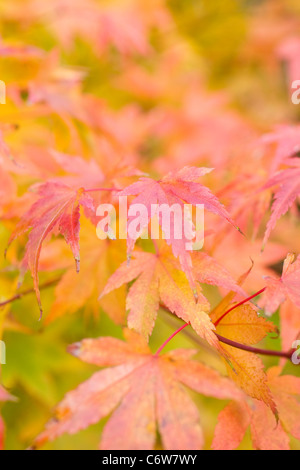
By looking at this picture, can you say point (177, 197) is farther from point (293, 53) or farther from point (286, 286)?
point (293, 53)

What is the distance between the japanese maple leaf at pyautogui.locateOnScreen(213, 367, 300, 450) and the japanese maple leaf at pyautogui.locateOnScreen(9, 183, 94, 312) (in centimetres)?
26

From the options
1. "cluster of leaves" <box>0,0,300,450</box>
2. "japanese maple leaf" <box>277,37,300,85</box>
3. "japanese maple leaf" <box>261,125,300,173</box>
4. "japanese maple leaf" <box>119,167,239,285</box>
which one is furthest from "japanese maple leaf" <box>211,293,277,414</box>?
"japanese maple leaf" <box>277,37,300,85</box>

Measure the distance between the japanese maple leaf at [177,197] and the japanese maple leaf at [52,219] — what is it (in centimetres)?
6

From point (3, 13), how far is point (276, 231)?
115 centimetres

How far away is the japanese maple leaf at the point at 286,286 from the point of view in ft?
1.74

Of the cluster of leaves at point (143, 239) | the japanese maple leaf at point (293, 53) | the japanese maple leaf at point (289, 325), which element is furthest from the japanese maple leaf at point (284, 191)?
the japanese maple leaf at point (293, 53)

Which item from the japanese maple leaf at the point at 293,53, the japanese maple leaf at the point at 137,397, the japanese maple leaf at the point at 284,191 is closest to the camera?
the japanese maple leaf at the point at 137,397

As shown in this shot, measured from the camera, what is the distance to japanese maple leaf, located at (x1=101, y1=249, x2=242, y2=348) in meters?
0.53

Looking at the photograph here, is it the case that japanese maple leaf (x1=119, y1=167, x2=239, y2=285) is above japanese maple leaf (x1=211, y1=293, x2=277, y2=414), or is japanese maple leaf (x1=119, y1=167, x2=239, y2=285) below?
above

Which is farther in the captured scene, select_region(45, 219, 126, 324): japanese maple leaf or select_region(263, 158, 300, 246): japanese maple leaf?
select_region(45, 219, 126, 324): japanese maple leaf

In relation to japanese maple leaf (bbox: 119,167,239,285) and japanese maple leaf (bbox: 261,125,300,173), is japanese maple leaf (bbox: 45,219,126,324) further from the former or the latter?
japanese maple leaf (bbox: 261,125,300,173)

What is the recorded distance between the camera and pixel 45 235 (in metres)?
0.57

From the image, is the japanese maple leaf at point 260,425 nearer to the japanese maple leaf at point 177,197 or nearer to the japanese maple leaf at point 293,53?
the japanese maple leaf at point 177,197

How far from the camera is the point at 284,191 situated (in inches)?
25.1
